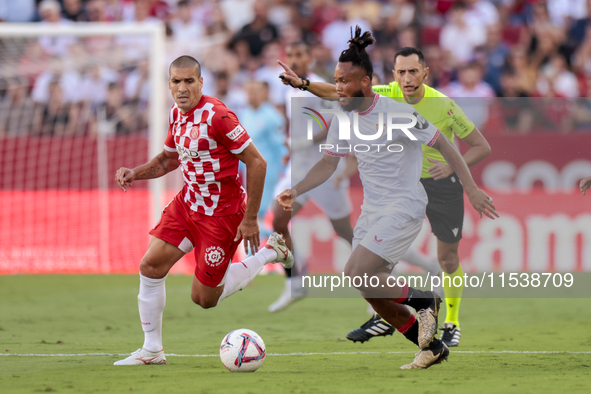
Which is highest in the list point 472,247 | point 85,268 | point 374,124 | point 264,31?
point 264,31

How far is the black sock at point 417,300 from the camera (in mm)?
5453

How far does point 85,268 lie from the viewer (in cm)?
1292

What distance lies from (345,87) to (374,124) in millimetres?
357

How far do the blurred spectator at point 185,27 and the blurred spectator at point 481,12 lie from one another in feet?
17.2

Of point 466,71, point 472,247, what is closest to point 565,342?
point 472,247

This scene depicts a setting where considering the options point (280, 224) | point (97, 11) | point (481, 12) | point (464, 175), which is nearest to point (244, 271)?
point (280, 224)

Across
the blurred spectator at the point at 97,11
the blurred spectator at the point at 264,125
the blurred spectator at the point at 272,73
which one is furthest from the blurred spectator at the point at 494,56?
the blurred spectator at the point at 97,11

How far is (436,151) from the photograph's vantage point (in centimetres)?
611

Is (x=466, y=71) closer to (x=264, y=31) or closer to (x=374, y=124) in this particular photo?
(x=264, y=31)

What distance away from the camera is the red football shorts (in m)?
5.94

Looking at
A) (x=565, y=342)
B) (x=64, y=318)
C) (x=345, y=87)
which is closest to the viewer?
(x=345, y=87)

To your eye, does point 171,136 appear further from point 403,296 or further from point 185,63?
point 403,296

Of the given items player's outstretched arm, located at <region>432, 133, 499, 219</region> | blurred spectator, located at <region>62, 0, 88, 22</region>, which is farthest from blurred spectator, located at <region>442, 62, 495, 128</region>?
blurred spectator, located at <region>62, 0, 88, 22</region>

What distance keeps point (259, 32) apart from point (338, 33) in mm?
1533
